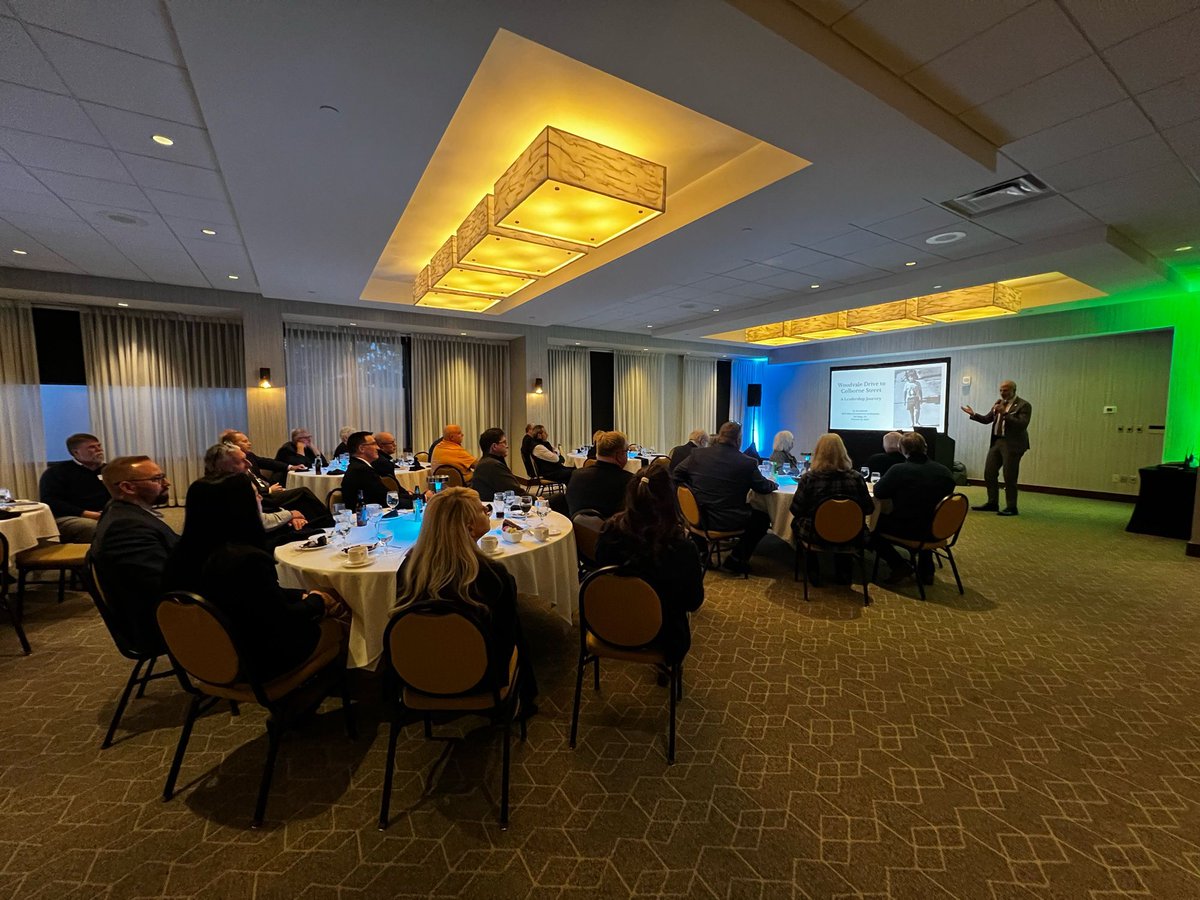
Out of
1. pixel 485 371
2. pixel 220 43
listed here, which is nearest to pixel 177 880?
pixel 220 43

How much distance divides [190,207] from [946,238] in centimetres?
714

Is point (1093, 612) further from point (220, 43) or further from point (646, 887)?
point (220, 43)

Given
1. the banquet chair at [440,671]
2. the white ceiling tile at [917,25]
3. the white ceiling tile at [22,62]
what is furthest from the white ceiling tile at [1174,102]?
the white ceiling tile at [22,62]

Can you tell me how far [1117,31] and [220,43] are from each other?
421cm

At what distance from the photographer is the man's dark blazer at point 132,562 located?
2.28 meters

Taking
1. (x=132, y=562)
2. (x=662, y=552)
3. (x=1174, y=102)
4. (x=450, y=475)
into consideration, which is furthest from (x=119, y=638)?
(x=1174, y=102)

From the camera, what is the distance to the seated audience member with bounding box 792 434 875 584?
13.9 feet

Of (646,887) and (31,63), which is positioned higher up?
(31,63)

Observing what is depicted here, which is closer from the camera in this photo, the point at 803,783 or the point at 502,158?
the point at 803,783

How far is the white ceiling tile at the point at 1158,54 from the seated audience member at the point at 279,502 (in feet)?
18.1

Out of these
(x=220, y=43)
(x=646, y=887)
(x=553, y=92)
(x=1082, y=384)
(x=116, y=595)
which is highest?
(x=553, y=92)

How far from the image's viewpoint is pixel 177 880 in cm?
179

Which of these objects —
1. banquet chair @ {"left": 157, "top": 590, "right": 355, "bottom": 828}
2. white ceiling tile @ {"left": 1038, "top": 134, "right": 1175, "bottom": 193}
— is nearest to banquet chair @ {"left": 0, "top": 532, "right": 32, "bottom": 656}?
banquet chair @ {"left": 157, "top": 590, "right": 355, "bottom": 828}

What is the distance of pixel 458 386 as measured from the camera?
10.5m
